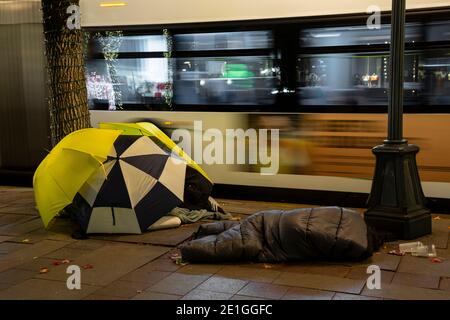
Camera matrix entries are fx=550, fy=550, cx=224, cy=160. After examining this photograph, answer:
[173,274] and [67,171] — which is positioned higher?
[67,171]

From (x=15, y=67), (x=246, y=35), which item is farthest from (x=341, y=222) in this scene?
(x=15, y=67)

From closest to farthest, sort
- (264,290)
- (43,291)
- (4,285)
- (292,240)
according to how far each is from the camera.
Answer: (264,290)
(43,291)
(4,285)
(292,240)

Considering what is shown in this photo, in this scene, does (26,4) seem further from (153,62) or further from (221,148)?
(221,148)

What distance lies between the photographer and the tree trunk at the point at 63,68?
24.5 feet

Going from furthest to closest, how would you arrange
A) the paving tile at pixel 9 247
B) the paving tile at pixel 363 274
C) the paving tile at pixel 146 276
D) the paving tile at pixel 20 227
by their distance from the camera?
the paving tile at pixel 20 227 → the paving tile at pixel 9 247 → the paving tile at pixel 146 276 → the paving tile at pixel 363 274

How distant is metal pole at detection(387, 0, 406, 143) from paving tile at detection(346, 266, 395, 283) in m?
1.84

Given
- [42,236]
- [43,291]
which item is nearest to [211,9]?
[42,236]

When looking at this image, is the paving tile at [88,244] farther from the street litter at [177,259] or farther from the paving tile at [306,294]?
the paving tile at [306,294]

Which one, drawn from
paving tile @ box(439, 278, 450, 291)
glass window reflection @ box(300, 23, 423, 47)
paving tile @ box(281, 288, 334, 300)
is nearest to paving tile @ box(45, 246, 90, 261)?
paving tile @ box(281, 288, 334, 300)

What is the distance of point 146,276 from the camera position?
17.1 feet

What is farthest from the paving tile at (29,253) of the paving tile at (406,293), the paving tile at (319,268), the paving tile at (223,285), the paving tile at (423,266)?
the paving tile at (423,266)

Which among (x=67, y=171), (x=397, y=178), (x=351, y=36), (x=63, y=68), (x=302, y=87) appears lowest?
(x=397, y=178)

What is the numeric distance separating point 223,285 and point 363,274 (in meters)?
1.32

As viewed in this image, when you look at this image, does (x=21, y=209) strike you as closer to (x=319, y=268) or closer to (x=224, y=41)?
(x=224, y=41)
